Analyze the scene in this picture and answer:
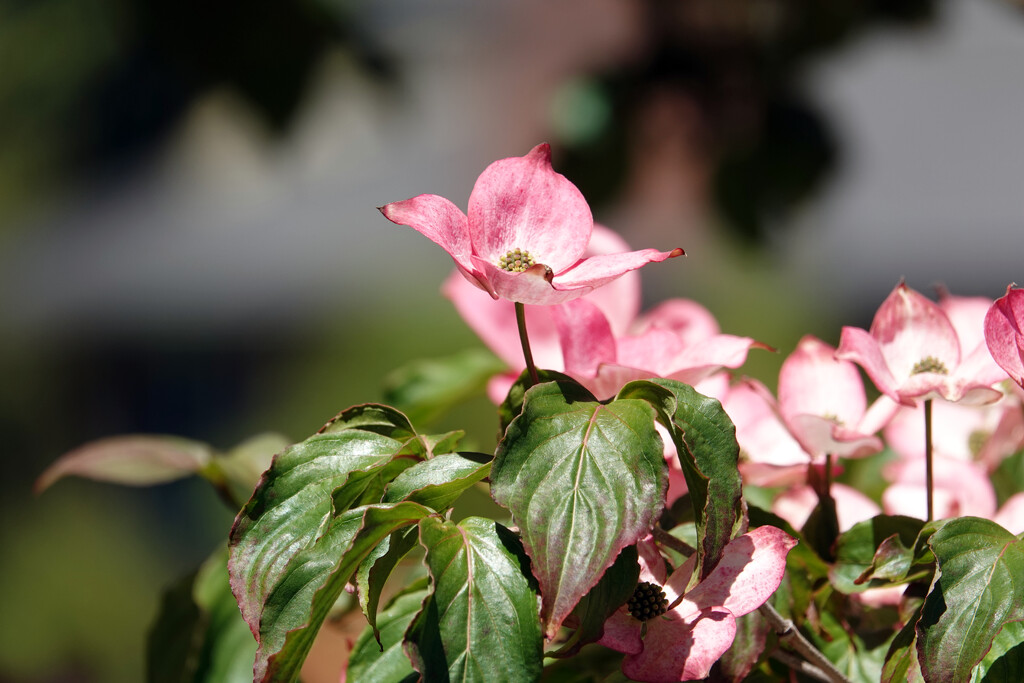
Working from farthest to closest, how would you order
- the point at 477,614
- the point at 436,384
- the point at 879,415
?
1. the point at 436,384
2. the point at 879,415
3. the point at 477,614

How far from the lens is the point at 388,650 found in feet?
0.75

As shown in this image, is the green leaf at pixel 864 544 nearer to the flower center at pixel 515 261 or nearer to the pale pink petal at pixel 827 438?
the pale pink petal at pixel 827 438

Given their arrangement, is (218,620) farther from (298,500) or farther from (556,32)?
→ (556,32)

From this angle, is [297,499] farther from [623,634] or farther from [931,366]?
[931,366]

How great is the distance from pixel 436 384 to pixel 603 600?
0.30m

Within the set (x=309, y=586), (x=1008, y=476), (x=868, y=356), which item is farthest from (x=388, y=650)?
(x=1008, y=476)

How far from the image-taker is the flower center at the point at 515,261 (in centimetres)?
21

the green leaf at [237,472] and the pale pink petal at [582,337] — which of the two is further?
the green leaf at [237,472]

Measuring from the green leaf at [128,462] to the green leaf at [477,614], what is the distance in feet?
0.66

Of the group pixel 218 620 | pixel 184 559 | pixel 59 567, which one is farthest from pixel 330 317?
pixel 218 620

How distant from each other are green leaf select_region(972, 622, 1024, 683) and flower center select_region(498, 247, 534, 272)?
0.49 ft

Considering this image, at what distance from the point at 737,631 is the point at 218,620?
0.22m

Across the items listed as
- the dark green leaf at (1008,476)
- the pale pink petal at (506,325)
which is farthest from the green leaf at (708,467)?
the dark green leaf at (1008,476)

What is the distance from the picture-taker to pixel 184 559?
8.73 ft
